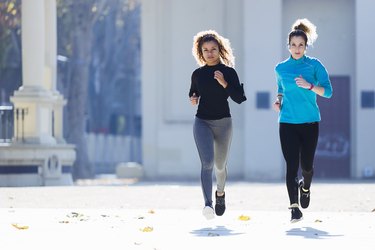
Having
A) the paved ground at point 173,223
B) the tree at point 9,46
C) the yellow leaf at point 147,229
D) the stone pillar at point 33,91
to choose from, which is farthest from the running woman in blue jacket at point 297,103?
the tree at point 9,46

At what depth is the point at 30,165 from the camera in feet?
77.6

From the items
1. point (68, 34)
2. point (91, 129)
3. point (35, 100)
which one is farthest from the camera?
point (91, 129)

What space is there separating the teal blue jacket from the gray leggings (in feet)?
1.82

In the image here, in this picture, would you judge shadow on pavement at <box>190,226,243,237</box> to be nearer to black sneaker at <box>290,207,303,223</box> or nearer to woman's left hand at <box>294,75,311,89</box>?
black sneaker at <box>290,207,303,223</box>

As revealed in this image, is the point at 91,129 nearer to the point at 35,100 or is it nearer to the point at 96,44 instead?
the point at 96,44

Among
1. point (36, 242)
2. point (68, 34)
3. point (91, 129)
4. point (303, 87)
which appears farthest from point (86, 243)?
point (91, 129)

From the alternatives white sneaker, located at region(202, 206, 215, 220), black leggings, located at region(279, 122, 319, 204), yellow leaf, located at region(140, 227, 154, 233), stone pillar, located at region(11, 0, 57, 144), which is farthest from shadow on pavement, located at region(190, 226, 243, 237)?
stone pillar, located at region(11, 0, 57, 144)

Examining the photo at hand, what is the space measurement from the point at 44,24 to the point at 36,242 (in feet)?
54.6

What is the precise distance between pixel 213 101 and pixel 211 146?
1.40 ft

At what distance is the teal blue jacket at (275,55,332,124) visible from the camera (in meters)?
11.2

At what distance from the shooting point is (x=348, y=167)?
30312 mm

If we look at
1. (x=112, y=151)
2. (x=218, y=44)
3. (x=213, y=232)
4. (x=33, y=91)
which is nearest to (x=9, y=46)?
(x=33, y=91)

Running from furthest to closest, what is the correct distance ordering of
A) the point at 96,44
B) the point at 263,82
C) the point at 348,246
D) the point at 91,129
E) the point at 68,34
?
the point at 91,129
the point at 96,44
the point at 68,34
the point at 263,82
the point at 348,246

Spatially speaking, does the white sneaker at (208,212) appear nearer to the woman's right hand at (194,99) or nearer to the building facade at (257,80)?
the woman's right hand at (194,99)
